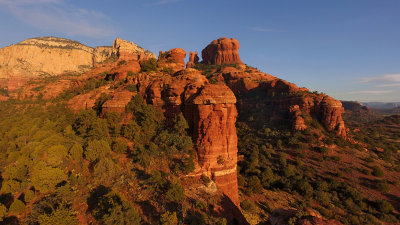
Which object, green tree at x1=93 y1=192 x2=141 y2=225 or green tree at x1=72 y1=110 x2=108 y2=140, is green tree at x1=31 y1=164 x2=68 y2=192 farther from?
green tree at x1=72 y1=110 x2=108 y2=140

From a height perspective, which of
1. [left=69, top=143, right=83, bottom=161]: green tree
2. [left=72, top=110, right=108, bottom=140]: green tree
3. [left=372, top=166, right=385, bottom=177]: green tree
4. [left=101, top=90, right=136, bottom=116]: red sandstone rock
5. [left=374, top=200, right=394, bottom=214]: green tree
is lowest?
[left=374, top=200, right=394, bottom=214]: green tree

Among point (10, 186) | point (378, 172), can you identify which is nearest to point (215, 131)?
point (10, 186)

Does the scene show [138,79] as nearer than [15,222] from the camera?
No

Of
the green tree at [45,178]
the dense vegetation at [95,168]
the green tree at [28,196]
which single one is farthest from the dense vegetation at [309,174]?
the green tree at [28,196]

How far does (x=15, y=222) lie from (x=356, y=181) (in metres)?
62.0

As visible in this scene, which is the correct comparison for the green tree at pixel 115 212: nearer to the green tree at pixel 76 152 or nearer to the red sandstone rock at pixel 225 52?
the green tree at pixel 76 152

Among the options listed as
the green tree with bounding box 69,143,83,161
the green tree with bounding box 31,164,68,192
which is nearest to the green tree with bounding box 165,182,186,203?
the green tree with bounding box 31,164,68,192

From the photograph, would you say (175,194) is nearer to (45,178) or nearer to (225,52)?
(45,178)

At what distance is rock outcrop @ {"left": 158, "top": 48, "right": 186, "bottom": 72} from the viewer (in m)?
46.1

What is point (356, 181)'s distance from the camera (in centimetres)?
4144

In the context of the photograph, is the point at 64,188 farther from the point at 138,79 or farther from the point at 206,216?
the point at 138,79

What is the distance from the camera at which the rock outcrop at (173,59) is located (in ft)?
151

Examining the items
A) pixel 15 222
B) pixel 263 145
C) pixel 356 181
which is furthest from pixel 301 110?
pixel 15 222

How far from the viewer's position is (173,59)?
4919 cm
